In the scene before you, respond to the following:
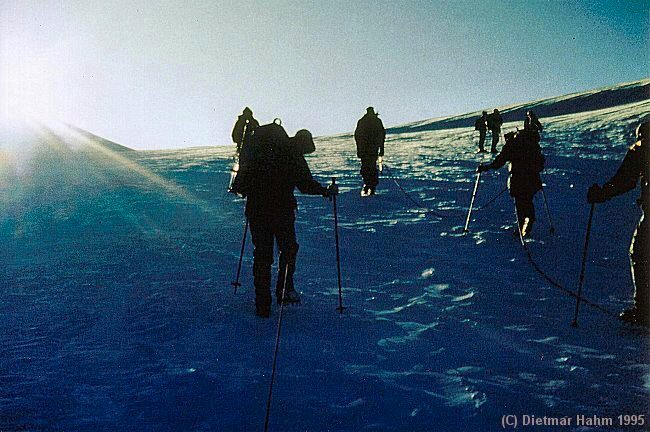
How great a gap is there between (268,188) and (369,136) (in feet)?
25.7

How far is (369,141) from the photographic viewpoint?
40.5 ft

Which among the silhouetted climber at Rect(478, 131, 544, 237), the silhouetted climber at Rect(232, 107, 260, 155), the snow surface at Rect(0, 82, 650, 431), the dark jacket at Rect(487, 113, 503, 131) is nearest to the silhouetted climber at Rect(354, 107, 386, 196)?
the snow surface at Rect(0, 82, 650, 431)

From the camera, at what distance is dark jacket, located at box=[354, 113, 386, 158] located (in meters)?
12.4

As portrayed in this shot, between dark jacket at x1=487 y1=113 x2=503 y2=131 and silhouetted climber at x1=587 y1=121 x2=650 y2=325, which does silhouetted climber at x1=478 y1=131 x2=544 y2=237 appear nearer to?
silhouetted climber at x1=587 y1=121 x2=650 y2=325

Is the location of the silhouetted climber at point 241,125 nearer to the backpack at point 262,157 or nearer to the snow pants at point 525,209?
the snow pants at point 525,209

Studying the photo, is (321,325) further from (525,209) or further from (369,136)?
(369,136)

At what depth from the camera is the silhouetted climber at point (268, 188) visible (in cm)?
487

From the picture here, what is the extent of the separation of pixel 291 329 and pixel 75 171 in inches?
618

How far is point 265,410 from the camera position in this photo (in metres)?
3.16

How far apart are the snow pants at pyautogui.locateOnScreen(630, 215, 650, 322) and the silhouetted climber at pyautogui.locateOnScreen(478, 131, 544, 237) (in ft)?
12.0

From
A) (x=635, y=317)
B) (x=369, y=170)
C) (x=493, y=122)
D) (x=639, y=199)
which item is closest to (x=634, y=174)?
(x=639, y=199)

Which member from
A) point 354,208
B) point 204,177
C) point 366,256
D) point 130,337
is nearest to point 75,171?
point 204,177

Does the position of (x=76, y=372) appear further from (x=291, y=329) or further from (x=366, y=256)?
(x=366, y=256)

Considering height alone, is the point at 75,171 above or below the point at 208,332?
above
